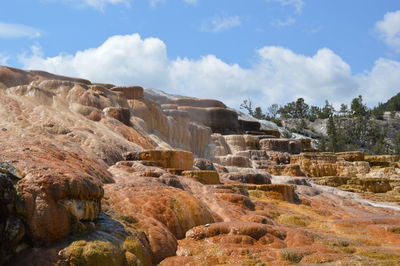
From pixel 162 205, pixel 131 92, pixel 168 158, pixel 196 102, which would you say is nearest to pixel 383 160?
pixel 131 92

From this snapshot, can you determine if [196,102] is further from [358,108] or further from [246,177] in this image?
[358,108]

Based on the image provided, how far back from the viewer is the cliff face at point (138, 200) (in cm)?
672

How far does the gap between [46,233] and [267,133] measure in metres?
36.2

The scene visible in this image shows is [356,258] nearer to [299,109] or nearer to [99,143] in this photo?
[99,143]

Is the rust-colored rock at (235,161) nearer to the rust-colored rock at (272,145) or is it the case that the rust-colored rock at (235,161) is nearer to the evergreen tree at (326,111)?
the rust-colored rock at (272,145)

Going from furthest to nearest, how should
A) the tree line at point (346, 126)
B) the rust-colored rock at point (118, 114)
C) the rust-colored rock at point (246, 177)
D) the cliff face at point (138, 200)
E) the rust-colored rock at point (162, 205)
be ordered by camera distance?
the tree line at point (346, 126)
the rust-colored rock at point (118, 114)
the rust-colored rock at point (246, 177)
the rust-colored rock at point (162, 205)
the cliff face at point (138, 200)

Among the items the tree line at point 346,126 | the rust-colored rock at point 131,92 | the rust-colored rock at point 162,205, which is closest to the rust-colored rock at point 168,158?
the rust-colored rock at point 162,205

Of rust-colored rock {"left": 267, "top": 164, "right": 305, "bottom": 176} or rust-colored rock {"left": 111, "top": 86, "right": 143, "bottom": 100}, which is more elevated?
rust-colored rock {"left": 111, "top": 86, "right": 143, "bottom": 100}

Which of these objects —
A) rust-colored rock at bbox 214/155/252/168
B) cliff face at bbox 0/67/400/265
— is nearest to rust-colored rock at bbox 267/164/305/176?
cliff face at bbox 0/67/400/265

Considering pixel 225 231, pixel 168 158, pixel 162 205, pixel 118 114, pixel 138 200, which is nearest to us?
pixel 225 231

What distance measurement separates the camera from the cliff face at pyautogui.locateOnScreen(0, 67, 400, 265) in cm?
672

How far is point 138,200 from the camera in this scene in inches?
385

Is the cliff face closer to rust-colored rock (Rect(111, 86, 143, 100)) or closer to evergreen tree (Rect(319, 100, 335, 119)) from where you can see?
rust-colored rock (Rect(111, 86, 143, 100))

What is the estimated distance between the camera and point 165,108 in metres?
34.3
